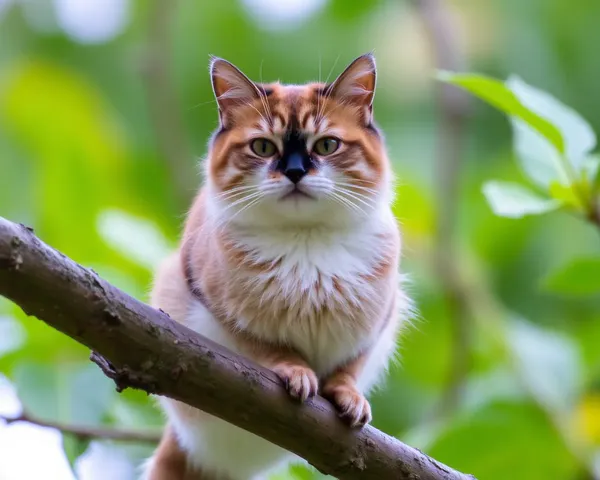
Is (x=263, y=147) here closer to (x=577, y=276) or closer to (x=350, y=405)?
(x=350, y=405)

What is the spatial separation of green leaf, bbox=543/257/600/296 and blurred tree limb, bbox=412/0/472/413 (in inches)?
53.4

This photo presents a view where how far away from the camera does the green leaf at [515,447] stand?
3.55m

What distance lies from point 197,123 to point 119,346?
3.72 metres

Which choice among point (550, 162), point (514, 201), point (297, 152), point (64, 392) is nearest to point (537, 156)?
point (550, 162)

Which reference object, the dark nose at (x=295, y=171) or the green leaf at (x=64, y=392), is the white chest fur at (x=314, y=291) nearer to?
the dark nose at (x=295, y=171)

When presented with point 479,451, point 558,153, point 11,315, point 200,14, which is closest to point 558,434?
point 479,451

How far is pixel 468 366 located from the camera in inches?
170

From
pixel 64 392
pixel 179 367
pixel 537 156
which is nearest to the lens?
pixel 179 367

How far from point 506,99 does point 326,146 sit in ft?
1.81

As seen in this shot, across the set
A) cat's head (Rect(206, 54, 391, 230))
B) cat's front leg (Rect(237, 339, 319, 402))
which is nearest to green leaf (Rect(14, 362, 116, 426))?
cat's front leg (Rect(237, 339, 319, 402))

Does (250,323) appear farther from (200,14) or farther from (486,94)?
(200,14)

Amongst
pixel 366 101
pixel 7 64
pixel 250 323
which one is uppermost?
pixel 366 101

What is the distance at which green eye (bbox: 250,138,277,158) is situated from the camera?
2.88 m

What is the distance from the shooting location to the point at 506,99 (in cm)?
277
